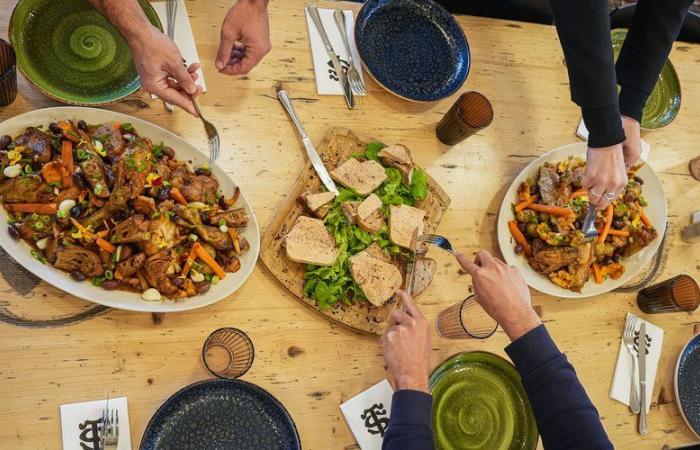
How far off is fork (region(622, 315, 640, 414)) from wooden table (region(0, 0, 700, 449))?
0.13 ft

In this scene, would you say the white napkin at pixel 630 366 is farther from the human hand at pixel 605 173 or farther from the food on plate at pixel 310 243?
the food on plate at pixel 310 243

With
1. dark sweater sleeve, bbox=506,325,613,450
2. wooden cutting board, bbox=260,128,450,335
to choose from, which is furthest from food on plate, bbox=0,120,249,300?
dark sweater sleeve, bbox=506,325,613,450

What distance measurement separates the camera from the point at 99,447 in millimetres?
1683

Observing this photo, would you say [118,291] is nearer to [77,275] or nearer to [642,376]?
[77,275]

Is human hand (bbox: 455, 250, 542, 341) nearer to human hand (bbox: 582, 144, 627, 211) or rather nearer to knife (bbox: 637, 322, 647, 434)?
human hand (bbox: 582, 144, 627, 211)

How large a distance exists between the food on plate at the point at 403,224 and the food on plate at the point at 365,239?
0.03 metres

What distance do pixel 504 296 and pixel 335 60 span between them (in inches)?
49.3

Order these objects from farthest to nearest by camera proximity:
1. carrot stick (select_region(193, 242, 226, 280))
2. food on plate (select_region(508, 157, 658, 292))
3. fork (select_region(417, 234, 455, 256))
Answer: food on plate (select_region(508, 157, 658, 292)) < fork (select_region(417, 234, 455, 256)) < carrot stick (select_region(193, 242, 226, 280))

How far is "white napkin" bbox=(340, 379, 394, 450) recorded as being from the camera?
1.91 metres

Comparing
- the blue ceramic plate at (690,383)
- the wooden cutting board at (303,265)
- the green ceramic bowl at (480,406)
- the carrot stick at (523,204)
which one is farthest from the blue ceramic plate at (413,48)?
the blue ceramic plate at (690,383)

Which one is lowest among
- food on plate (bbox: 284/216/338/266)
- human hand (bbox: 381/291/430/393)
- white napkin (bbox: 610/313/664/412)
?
white napkin (bbox: 610/313/664/412)

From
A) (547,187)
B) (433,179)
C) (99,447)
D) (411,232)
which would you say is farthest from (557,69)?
(99,447)

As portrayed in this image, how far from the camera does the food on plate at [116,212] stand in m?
1.73

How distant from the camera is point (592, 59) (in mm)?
1885
